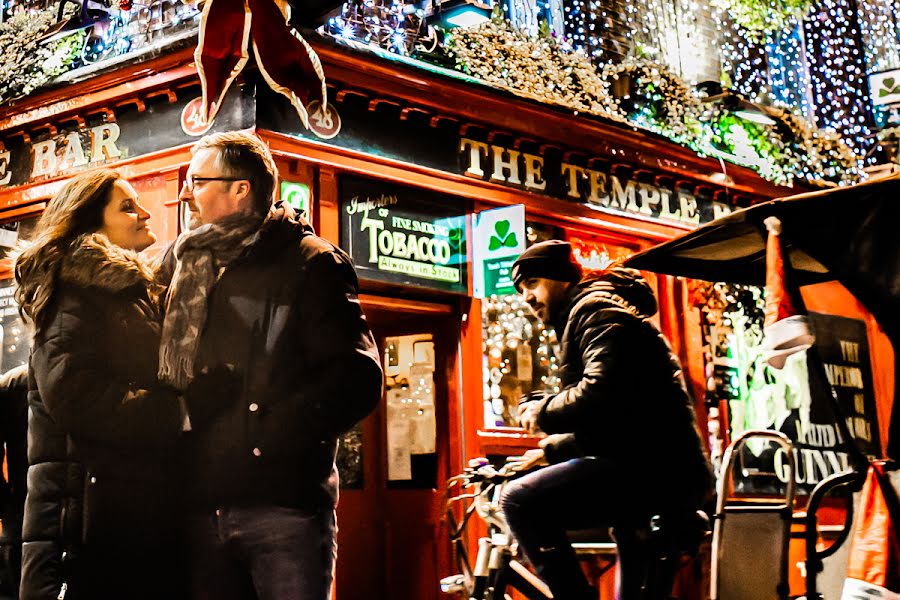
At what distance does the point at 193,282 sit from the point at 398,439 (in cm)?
560

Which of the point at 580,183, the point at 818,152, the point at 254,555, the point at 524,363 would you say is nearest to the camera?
the point at 254,555

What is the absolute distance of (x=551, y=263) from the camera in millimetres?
5297

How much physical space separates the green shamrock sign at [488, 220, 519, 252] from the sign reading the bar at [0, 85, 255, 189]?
92.8 inches

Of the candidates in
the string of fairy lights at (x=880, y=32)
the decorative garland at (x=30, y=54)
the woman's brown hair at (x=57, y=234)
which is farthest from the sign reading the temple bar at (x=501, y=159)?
the string of fairy lights at (x=880, y=32)

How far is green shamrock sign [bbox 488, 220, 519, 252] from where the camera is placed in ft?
29.1

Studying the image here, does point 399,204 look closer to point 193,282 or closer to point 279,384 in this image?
point 193,282

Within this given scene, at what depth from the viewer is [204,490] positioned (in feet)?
11.5

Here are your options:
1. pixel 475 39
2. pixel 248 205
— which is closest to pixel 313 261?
pixel 248 205

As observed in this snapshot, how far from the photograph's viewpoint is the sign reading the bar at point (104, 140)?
314 inches

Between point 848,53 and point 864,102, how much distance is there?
30.3 inches

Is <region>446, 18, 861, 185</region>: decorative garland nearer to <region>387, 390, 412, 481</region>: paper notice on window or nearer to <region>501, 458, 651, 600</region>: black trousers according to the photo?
<region>387, 390, 412, 481</region>: paper notice on window

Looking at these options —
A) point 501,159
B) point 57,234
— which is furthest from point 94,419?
point 501,159

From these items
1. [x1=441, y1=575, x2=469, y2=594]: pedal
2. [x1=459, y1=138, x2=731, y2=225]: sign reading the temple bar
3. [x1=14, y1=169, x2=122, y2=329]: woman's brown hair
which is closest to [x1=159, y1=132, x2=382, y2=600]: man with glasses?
[x1=14, y1=169, x2=122, y2=329]: woman's brown hair

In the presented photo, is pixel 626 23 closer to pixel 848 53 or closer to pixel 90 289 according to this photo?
pixel 848 53
